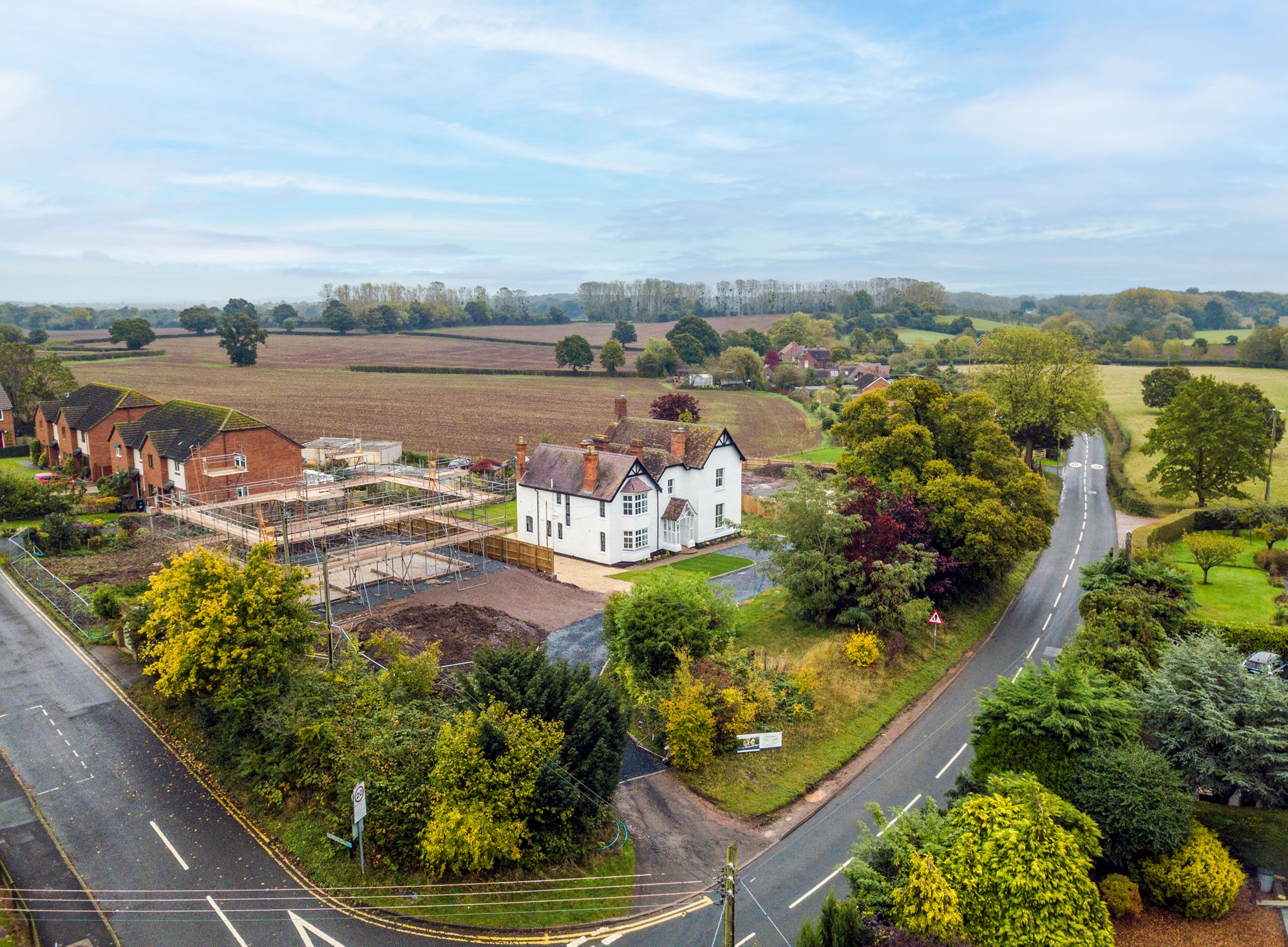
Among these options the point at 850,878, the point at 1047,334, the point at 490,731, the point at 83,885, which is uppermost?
the point at 1047,334

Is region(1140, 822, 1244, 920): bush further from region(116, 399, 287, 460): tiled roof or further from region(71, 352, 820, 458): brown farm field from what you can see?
region(71, 352, 820, 458): brown farm field

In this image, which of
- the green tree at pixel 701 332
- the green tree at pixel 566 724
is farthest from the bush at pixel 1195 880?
the green tree at pixel 701 332

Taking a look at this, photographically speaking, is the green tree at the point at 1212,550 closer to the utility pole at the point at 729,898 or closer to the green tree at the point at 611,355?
the utility pole at the point at 729,898

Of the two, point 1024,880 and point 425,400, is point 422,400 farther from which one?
point 1024,880

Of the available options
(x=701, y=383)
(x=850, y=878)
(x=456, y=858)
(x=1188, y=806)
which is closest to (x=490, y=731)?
(x=456, y=858)

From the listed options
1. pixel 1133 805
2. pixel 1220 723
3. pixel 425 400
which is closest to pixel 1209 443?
pixel 1220 723

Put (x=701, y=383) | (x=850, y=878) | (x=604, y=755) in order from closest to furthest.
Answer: (x=850, y=878)
(x=604, y=755)
(x=701, y=383)

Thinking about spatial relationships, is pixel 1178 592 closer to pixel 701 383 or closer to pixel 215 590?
pixel 215 590
